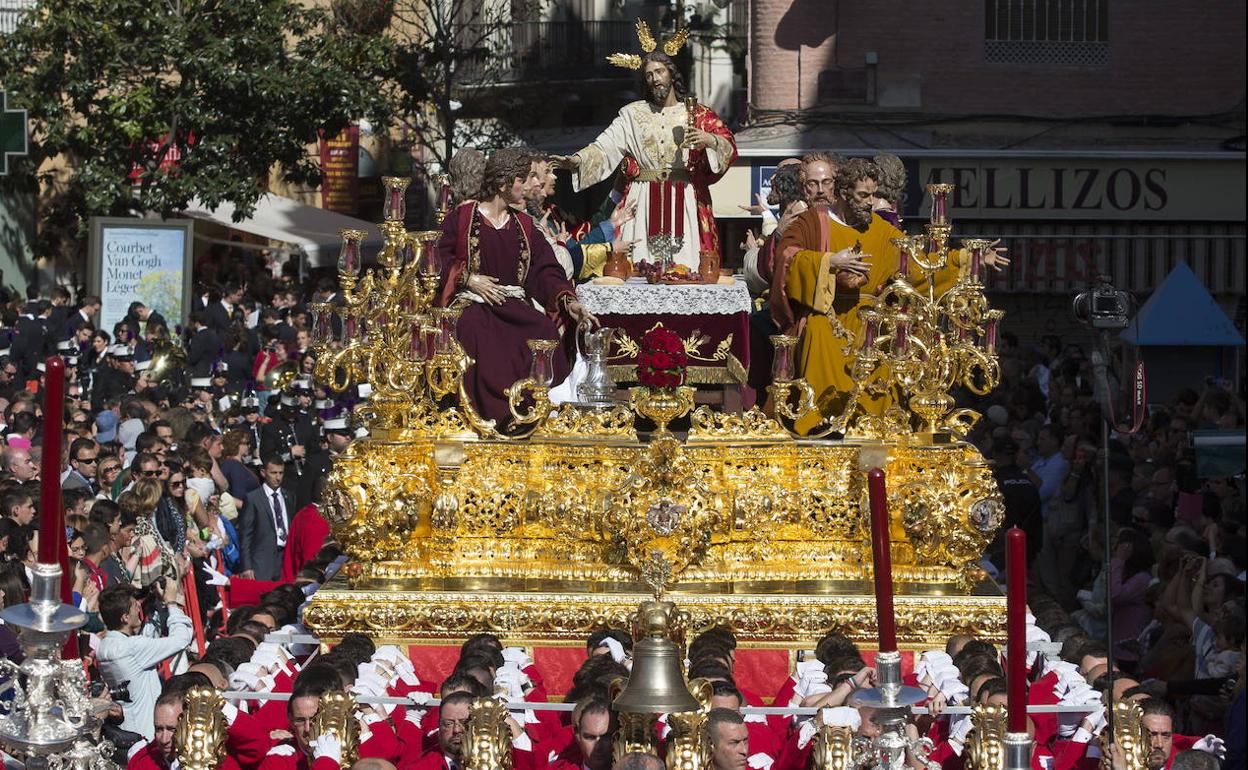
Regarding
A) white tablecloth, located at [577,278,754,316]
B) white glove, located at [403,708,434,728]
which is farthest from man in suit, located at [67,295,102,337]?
white glove, located at [403,708,434,728]

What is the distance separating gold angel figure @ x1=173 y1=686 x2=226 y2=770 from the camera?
869 centimetres

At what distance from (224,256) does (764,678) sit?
24.1 meters

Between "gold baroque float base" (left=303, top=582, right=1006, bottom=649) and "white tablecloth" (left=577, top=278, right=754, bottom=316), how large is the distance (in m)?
2.38

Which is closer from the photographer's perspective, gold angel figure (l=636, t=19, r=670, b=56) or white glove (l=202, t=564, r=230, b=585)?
gold angel figure (l=636, t=19, r=670, b=56)

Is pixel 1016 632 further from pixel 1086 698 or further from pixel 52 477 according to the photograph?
pixel 1086 698

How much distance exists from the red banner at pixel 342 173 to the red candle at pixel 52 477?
33.8 m

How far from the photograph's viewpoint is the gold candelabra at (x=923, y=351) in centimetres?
1088

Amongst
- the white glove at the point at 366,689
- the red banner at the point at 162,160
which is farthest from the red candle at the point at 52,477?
the red banner at the point at 162,160

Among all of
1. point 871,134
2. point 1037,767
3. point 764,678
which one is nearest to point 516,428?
point 764,678

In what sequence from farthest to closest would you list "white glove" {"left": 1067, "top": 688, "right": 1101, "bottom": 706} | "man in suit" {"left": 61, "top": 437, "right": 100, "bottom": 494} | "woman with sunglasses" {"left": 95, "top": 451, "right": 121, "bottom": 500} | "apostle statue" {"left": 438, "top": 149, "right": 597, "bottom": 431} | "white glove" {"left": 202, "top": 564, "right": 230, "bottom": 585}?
"man in suit" {"left": 61, "top": 437, "right": 100, "bottom": 494}
"woman with sunglasses" {"left": 95, "top": 451, "right": 121, "bottom": 500}
"white glove" {"left": 202, "top": 564, "right": 230, "bottom": 585}
"apostle statue" {"left": 438, "top": 149, "right": 597, "bottom": 431}
"white glove" {"left": 1067, "top": 688, "right": 1101, "bottom": 706}

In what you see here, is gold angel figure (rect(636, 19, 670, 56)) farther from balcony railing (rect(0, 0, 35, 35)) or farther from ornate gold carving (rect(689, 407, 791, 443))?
balcony railing (rect(0, 0, 35, 35))

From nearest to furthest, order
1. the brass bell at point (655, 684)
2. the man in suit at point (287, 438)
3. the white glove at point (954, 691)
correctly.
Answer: the brass bell at point (655, 684) → the white glove at point (954, 691) → the man in suit at point (287, 438)

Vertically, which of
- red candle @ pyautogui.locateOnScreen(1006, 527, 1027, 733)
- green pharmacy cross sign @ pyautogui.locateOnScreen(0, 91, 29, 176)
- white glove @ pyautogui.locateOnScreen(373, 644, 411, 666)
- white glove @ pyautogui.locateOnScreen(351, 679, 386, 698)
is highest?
green pharmacy cross sign @ pyautogui.locateOnScreen(0, 91, 29, 176)

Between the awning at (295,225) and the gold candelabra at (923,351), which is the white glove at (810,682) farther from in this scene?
the awning at (295,225)
